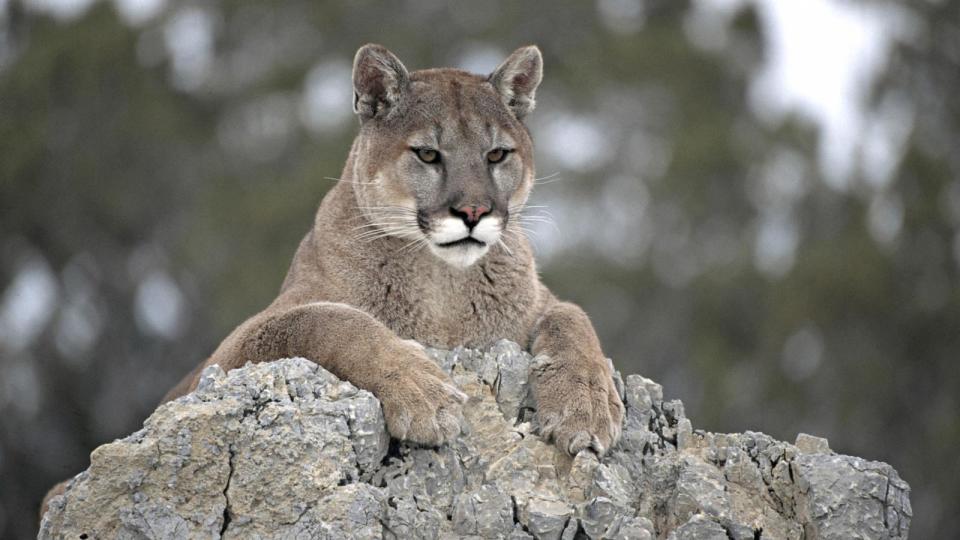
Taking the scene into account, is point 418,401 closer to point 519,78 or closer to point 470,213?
point 470,213

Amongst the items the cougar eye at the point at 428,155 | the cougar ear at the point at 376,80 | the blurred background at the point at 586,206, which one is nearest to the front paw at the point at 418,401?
the cougar eye at the point at 428,155

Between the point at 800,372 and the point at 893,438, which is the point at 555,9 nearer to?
the point at 800,372

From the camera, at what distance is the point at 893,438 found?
21078 millimetres

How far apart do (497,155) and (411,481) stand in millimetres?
2022

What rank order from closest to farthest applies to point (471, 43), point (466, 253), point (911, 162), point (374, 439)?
point (374, 439) < point (466, 253) < point (911, 162) < point (471, 43)

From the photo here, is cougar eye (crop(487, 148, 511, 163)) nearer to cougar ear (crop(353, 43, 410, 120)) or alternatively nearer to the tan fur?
the tan fur

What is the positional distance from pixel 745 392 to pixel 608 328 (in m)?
2.52

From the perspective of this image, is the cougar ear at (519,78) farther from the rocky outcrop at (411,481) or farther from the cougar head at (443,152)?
the rocky outcrop at (411,481)

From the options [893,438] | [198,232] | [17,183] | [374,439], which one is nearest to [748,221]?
[893,438]

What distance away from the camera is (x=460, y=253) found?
666 centimetres

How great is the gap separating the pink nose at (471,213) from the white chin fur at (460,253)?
14 centimetres

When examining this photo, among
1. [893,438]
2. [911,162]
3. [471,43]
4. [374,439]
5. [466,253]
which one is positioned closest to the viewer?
[374,439]

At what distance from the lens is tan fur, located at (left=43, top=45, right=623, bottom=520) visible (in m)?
6.11

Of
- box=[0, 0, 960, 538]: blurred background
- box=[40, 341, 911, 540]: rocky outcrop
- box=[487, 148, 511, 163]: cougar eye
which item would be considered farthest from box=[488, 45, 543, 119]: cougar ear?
box=[0, 0, 960, 538]: blurred background
